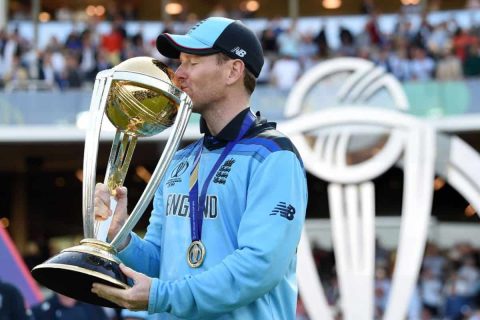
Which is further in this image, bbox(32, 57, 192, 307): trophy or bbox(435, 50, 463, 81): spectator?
bbox(435, 50, 463, 81): spectator

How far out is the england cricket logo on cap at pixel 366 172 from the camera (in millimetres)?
16141

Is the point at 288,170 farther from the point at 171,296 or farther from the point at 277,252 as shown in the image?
the point at 171,296

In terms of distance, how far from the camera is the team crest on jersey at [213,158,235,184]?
3.61m

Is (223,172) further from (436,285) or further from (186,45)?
(436,285)

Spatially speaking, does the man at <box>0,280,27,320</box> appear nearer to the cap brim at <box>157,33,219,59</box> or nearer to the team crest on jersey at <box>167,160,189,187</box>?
the team crest on jersey at <box>167,160,189,187</box>

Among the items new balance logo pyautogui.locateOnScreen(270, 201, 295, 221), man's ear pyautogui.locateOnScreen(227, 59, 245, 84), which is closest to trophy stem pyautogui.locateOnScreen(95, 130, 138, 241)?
man's ear pyautogui.locateOnScreen(227, 59, 245, 84)

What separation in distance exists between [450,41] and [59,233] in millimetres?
10496

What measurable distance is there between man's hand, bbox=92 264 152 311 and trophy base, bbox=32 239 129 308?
0.05ft

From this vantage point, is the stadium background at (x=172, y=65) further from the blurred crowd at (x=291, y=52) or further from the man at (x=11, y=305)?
the man at (x=11, y=305)

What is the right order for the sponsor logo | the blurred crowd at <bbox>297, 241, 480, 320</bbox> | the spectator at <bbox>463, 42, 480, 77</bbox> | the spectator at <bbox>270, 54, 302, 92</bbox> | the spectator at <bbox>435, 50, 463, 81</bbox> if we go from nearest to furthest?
1. the sponsor logo
2. the blurred crowd at <bbox>297, 241, 480, 320</bbox>
3. the spectator at <bbox>435, 50, 463, 81</bbox>
4. the spectator at <bbox>463, 42, 480, 77</bbox>
5. the spectator at <bbox>270, 54, 302, 92</bbox>

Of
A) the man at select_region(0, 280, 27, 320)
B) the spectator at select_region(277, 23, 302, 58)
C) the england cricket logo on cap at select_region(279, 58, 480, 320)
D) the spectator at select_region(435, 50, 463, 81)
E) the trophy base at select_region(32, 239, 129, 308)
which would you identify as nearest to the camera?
the trophy base at select_region(32, 239, 129, 308)

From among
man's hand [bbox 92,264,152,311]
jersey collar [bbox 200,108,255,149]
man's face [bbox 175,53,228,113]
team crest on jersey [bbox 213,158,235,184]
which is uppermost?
man's face [bbox 175,53,228,113]

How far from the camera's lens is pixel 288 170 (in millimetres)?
3562

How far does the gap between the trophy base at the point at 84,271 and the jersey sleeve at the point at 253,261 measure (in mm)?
134
